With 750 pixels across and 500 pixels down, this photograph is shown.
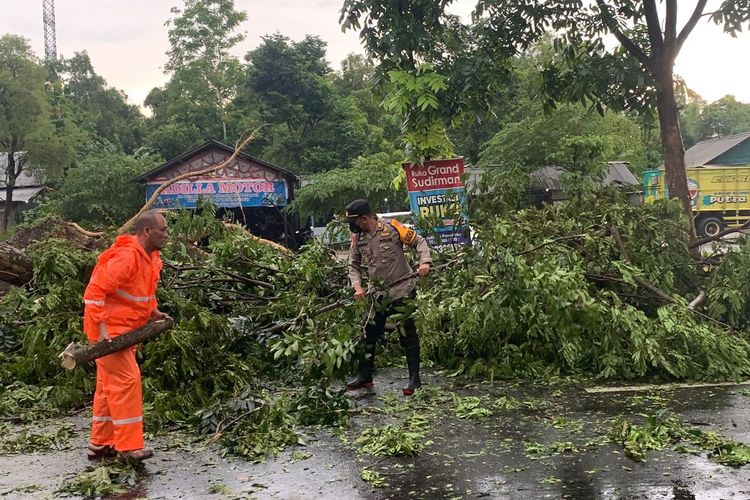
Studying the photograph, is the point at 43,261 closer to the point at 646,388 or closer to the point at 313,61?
the point at 646,388

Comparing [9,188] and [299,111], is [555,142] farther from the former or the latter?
[9,188]

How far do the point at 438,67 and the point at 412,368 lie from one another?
498 cm

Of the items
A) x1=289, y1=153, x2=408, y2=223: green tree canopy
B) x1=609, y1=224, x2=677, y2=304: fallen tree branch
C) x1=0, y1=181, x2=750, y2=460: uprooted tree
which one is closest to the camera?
x1=0, y1=181, x2=750, y2=460: uprooted tree

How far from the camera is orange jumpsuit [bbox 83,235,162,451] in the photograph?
4.39 metres

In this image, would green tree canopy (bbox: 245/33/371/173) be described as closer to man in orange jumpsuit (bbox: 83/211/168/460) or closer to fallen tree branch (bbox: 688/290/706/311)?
fallen tree branch (bbox: 688/290/706/311)

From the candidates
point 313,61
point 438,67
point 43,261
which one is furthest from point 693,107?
point 43,261

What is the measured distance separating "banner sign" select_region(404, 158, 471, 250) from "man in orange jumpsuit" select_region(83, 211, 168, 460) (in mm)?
3821

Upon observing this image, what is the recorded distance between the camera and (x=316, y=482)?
4086 mm

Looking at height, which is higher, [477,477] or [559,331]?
[559,331]

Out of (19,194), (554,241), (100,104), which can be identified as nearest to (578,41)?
(554,241)

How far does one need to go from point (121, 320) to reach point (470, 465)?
2.31 meters

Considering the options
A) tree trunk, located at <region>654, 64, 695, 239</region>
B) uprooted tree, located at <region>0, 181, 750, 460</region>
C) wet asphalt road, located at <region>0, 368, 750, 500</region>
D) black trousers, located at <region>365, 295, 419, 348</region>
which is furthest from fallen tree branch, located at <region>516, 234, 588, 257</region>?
tree trunk, located at <region>654, 64, 695, 239</region>

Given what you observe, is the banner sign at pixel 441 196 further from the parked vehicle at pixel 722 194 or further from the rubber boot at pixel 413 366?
the parked vehicle at pixel 722 194

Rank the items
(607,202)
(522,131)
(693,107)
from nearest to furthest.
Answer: (607,202), (522,131), (693,107)
